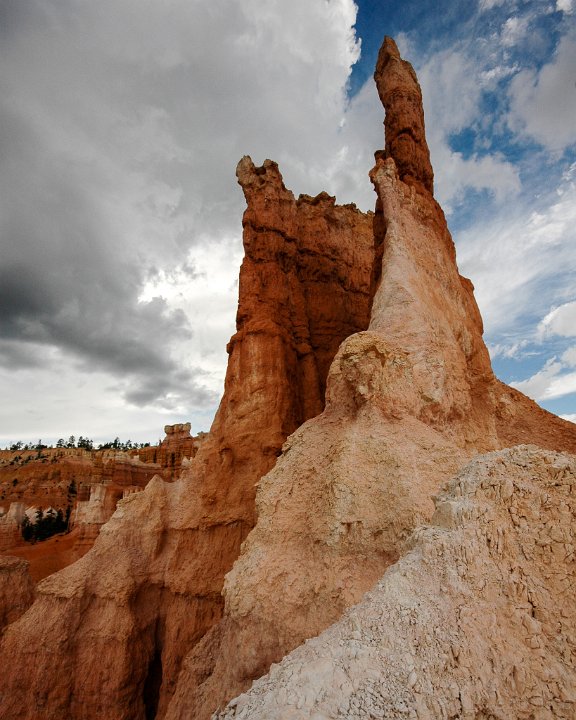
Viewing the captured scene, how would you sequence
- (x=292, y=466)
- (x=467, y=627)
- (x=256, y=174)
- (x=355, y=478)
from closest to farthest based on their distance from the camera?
(x=467, y=627) < (x=355, y=478) < (x=292, y=466) < (x=256, y=174)

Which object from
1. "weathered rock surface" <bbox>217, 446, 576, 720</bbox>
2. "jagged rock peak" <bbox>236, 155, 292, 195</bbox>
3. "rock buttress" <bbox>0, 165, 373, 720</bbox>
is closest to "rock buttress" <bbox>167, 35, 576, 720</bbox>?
"weathered rock surface" <bbox>217, 446, 576, 720</bbox>

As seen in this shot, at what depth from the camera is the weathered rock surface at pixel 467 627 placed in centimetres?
264

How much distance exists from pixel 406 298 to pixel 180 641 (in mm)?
11425

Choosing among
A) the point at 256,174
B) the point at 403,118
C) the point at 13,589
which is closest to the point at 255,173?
the point at 256,174

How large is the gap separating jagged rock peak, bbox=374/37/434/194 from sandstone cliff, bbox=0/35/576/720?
72mm

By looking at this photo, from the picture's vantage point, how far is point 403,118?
13.7 m

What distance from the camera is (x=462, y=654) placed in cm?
286

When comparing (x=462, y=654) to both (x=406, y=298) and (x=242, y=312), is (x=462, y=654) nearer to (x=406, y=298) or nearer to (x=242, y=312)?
(x=406, y=298)

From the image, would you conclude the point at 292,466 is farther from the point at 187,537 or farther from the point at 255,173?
the point at 255,173

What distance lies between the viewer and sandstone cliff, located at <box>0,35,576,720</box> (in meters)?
5.98

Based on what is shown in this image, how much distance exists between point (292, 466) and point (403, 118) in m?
12.3

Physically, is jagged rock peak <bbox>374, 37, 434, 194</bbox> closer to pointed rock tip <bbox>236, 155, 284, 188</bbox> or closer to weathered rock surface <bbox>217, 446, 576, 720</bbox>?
pointed rock tip <bbox>236, 155, 284, 188</bbox>

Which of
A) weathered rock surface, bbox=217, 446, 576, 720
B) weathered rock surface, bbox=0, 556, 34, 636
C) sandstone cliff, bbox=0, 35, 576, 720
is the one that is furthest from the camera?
weathered rock surface, bbox=0, 556, 34, 636

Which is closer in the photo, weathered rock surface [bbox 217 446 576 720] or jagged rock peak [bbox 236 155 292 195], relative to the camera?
weathered rock surface [bbox 217 446 576 720]
